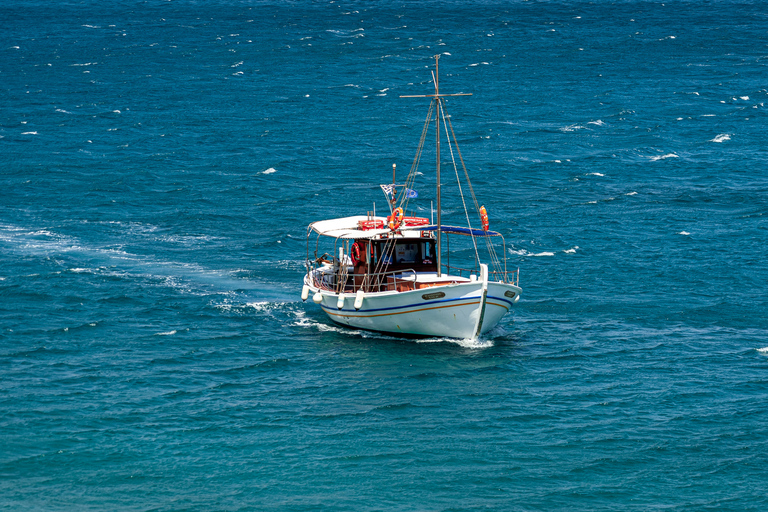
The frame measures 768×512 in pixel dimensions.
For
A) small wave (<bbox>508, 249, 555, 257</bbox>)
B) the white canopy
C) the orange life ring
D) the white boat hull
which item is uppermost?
the orange life ring

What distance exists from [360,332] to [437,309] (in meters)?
5.89

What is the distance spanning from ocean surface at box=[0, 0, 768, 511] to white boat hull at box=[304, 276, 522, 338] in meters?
Result: 1.14

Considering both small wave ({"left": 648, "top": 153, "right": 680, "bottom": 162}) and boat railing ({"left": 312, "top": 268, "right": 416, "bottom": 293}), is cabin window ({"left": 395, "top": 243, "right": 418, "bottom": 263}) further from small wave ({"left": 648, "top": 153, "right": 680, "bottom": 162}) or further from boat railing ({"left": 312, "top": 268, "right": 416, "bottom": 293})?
small wave ({"left": 648, "top": 153, "right": 680, "bottom": 162})

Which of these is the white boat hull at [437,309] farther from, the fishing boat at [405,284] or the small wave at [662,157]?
the small wave at [662,157]

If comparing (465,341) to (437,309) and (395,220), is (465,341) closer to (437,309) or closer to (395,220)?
(437,309)

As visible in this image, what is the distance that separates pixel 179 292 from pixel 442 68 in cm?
9819

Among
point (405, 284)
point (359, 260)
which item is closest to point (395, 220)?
point (359, 260)

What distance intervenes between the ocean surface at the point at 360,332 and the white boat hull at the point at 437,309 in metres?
1.14

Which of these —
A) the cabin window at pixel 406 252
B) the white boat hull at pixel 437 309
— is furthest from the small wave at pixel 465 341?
the cabin window at pixel 406 252

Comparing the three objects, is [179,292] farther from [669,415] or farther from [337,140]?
[337,140]

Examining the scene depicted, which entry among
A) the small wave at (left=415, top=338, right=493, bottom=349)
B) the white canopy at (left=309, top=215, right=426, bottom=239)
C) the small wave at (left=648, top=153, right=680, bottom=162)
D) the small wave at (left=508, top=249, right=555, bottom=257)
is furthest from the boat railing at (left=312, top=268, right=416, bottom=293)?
the small wave at (left=648, top=153, right=680, bottom=162)

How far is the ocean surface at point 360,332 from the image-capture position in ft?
133

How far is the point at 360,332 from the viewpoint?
2277 inches

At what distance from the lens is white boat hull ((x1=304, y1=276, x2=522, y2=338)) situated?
5350 centimetres
